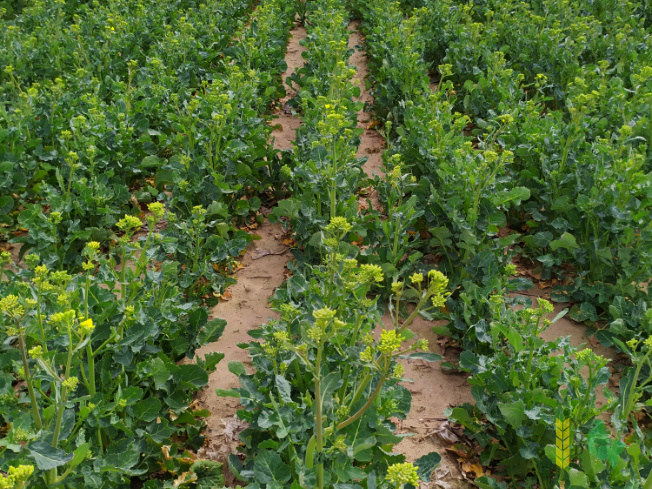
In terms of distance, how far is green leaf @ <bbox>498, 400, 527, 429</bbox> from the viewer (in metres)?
2.95

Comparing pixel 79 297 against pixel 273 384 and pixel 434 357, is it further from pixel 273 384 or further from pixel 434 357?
pixel 434 357

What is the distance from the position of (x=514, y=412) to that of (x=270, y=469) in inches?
53.0

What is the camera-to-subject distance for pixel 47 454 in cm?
216

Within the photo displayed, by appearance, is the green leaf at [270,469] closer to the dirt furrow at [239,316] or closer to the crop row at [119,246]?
the crop row at [119,246]

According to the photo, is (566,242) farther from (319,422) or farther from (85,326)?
(85,326)

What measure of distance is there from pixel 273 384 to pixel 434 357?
1102 mm

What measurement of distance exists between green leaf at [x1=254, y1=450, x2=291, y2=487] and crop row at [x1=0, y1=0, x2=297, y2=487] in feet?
2.10

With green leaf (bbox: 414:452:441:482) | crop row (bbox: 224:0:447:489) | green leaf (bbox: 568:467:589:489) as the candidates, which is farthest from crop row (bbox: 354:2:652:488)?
crop row (bbox: 224:0:447:489)

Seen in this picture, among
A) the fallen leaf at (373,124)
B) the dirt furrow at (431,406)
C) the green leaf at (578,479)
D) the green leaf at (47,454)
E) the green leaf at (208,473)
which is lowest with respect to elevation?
the dirt furrow at (431,406)

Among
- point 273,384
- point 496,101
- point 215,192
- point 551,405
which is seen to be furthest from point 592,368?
point 496,101

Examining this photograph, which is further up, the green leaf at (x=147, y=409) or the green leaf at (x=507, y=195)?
the green leaf at (x=507, y=195)

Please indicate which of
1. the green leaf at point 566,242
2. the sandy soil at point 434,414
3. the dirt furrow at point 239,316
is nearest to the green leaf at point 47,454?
the dirt furrow at point 239,316

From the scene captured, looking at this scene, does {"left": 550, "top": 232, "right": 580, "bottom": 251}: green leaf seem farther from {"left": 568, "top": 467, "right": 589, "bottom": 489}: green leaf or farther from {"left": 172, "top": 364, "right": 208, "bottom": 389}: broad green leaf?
{"left": 172, "top": 364, "right": 208, "bottom": 389}: broad green leaf

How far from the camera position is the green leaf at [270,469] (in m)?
2.48
